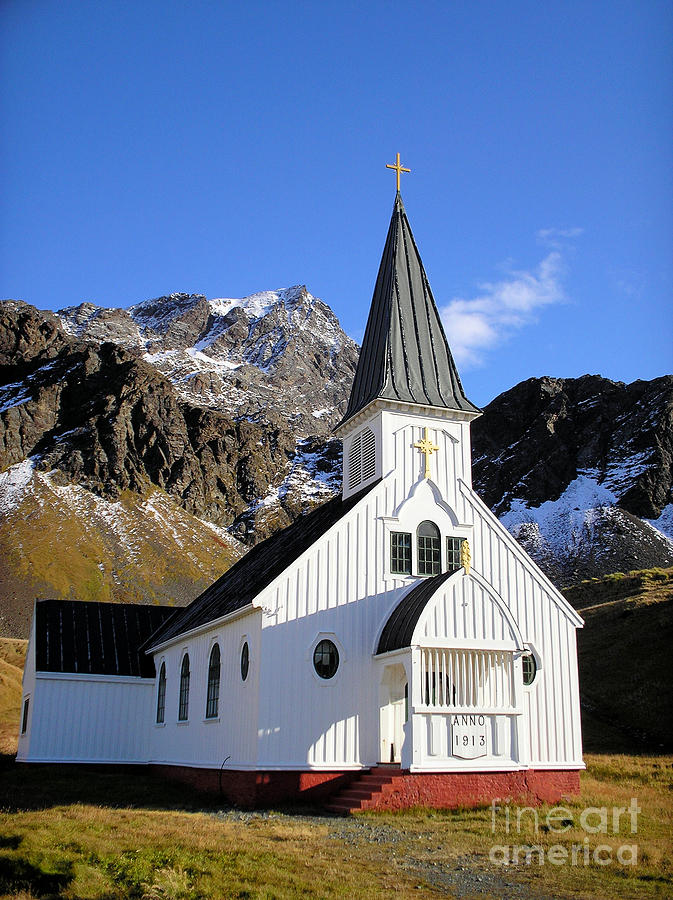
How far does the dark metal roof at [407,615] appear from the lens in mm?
19016

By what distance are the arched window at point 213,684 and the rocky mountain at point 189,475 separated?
87282 millimetres

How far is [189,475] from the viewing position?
162 m

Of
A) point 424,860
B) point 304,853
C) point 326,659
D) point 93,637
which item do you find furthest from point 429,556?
point 93,637

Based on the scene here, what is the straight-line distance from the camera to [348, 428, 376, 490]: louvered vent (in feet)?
76.8

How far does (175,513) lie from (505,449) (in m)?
68.9

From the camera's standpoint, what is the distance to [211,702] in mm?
23359

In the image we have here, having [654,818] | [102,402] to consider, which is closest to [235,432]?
[102,402]

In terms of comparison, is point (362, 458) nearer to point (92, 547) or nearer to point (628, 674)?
point (628, 674)

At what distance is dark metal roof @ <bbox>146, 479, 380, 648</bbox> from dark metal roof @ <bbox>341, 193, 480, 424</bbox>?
2971 millimetres

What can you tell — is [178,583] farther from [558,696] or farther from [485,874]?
[485,874]

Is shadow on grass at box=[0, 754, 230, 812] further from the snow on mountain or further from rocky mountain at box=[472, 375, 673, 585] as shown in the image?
rocky mountain at box=[472, 375, 673, 585]

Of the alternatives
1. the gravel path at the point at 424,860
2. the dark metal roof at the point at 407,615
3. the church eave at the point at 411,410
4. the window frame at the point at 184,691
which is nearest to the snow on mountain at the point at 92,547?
the window frame at the point at 184,691

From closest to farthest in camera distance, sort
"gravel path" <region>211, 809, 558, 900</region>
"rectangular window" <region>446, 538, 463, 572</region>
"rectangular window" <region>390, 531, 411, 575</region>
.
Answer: "gravel path" <region>211, 809, 558, 900</region>
"rectangular window" <region>390, 531, 411, 575</region>
"rectangular window" <region>446, 538, 463, 572</region>

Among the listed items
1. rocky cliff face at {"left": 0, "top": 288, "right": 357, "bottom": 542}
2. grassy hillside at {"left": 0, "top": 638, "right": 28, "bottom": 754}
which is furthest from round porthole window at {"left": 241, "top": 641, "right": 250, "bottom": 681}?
rocky cliff face at {"left": 0, "top": 288, "right": 357, "bottom": 542}
